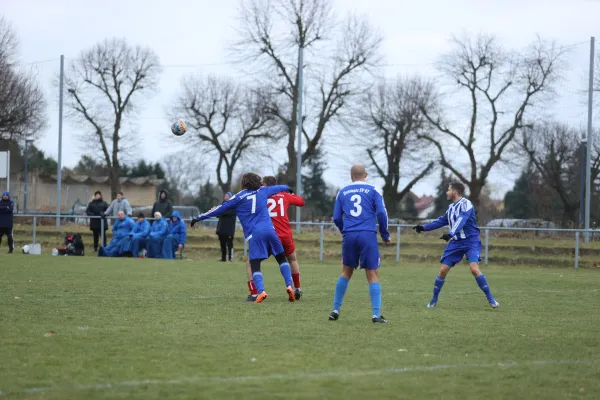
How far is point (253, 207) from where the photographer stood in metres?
12.5

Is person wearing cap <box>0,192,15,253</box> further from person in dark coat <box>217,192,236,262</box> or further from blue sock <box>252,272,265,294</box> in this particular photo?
blue sock <box>252,272,265,294</box>

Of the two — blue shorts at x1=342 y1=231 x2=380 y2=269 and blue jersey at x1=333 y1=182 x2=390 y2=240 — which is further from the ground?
blue jersey at x1=333 y1=182 x2=390 y2=240

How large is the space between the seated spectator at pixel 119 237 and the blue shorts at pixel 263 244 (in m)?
15.3

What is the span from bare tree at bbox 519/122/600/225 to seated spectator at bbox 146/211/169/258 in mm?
25599

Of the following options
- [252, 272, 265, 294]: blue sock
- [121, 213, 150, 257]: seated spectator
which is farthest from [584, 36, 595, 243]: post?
[252, 272, 265, 294]: blue sock

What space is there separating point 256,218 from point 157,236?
50.1 feet

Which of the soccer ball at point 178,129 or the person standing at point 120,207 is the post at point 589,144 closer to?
the person standing at point 120,207

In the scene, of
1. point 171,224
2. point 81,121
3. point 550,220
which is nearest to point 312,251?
point 171,224

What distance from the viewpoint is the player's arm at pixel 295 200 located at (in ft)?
42.9

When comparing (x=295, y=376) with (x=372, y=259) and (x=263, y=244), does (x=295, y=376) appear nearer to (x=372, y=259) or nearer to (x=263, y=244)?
(x=372, y=259)

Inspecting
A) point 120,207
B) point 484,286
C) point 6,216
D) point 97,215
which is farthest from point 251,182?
point 97,215

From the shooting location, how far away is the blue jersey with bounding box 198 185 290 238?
12445 mm

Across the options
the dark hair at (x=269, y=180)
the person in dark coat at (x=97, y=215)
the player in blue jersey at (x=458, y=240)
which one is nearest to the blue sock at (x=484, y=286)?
the player in blue jersey at (x=458, y=240)

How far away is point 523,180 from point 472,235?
144ft
